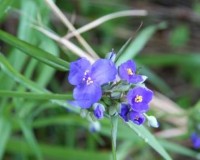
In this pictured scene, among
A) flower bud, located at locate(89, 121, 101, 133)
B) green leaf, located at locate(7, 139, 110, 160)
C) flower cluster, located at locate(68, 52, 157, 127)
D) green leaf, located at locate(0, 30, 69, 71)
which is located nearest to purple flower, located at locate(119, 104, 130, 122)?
flower cluster, located at locate(68, 52, 157, 127)

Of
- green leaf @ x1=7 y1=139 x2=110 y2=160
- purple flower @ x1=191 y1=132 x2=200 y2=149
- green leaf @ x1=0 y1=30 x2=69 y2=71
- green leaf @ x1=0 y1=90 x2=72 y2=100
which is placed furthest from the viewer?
green leaf @ x1=7 y1=139 x2=110 y2=160

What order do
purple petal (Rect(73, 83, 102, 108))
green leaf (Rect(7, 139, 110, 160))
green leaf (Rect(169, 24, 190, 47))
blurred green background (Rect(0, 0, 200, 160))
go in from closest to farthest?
purple petal (Rect(73, 83, 102, 108)) < blurred green background (Rect(0, 0, 200, 160)) < green leaf (Rect(7, 139, 110, 160)) < green leaf (Rect(169, 24, 190, 47))

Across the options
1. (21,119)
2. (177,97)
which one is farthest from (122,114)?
(177,97)

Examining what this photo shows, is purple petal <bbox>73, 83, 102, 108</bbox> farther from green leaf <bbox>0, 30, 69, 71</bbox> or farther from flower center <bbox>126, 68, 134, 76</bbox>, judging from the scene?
green leaf <bbox>0, 30, 69, 71</bbox>

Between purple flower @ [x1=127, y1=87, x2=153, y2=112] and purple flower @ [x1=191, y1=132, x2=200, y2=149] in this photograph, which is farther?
purple flower @ [x1=191, y1=132, x2=200, y2=149]

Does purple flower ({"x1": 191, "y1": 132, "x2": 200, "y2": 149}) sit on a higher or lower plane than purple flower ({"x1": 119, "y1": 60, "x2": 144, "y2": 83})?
higher

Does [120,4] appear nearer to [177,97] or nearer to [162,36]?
[162,36]

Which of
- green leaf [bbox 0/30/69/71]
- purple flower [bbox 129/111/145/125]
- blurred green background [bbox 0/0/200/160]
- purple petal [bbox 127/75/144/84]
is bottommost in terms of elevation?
purple flower [bbox 129/111/145/125]
